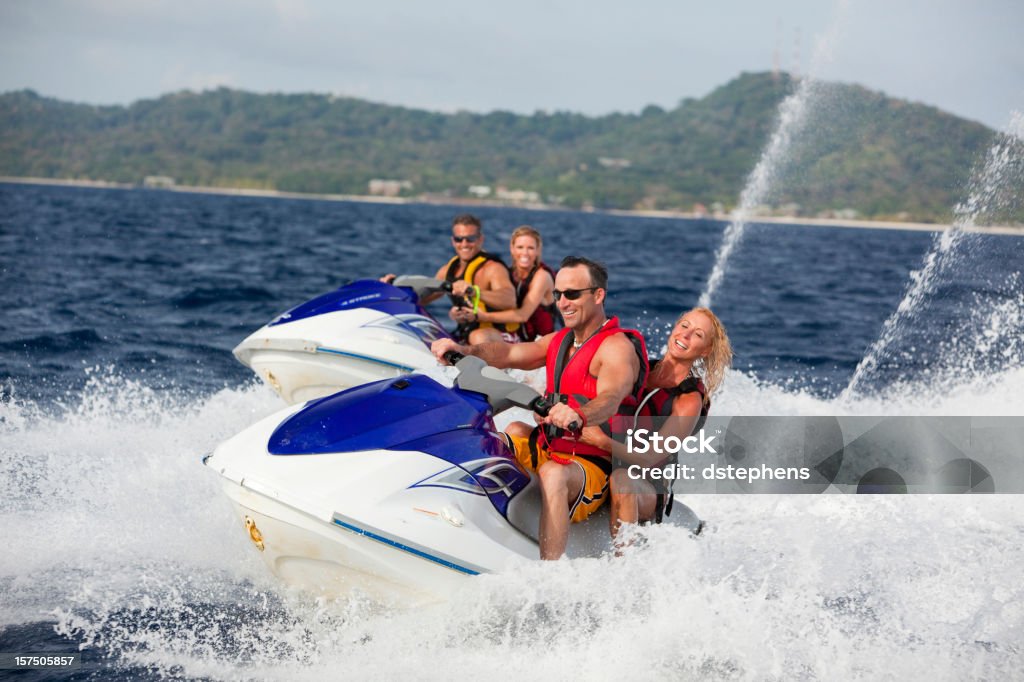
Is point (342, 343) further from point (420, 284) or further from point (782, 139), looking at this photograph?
point (782, 139)

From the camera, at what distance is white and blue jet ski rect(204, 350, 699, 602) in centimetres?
396

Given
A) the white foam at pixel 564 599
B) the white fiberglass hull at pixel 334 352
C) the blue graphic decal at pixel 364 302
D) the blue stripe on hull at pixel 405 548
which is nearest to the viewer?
the blue stripe on hull at pixel 405 548

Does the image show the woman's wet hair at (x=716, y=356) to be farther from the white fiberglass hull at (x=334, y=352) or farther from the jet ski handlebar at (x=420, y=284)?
the jet ski handlebar at (x=420, y=284)

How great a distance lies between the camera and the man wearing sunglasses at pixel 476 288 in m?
7.30

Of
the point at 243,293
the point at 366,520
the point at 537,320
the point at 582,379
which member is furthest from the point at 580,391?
the point at 243,293

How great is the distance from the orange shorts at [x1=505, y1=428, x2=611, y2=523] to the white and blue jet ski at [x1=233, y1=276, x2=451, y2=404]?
7.19ft

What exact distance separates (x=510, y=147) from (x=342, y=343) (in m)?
140

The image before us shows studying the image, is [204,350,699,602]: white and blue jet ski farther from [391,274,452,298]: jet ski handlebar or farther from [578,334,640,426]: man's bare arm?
[391,274,452,298]: jet ski handlebar

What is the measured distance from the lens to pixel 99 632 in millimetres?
4293

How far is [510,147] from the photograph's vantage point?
14375 centimetres

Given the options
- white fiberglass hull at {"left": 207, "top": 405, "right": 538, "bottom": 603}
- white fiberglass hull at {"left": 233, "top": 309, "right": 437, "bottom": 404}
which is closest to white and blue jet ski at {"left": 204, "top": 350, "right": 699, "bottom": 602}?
white fiberglass hull at {"left": 207, "top": 405, "right": 538, "bottom": 603}

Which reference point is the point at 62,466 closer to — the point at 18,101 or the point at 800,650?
the point at 800,650

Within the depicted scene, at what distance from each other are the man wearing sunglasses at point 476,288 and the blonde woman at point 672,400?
2721 millimetres

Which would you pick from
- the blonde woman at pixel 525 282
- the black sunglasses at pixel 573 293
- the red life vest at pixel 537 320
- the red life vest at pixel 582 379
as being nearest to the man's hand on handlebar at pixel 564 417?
the red life vest at pixel 582 379
